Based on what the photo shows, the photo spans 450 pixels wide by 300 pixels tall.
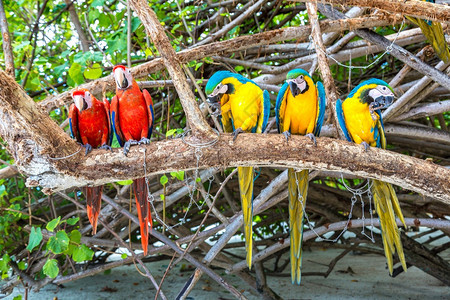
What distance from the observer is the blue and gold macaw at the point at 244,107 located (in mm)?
2030

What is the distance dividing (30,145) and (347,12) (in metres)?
2.35

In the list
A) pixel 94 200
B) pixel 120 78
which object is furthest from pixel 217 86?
pixel 94 200

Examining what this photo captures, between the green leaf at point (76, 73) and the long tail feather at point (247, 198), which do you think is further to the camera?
the green leaf at point (76, 73)

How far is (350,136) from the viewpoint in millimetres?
2221

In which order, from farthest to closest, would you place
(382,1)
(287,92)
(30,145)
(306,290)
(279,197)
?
(306,290)
(279,197)
(287,92)
(382,1)
(30,145)

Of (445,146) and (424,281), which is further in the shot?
(424,281)

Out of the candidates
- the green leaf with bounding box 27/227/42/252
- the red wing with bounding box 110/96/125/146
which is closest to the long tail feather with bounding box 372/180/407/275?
the red wing with bounding box 110/96/125/146

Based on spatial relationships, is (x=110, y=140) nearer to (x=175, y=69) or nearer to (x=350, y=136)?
(x=175, y=69)

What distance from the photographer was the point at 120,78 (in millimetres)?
1975

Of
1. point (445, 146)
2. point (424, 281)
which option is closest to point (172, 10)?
point (445, 146)

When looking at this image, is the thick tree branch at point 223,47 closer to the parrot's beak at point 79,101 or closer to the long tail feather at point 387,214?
the parrot's beak at point 79,101

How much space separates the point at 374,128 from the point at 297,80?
1.61ft

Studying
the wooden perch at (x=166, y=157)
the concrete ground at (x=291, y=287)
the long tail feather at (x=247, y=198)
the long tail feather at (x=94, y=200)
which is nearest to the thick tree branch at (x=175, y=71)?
the wooden perch at (x=166, y=157)

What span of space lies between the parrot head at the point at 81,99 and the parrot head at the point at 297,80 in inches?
36.0
